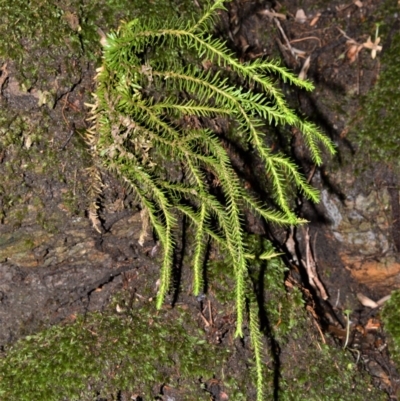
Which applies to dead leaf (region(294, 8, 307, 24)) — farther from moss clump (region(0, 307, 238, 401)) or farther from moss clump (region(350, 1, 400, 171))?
moss clump (region(0, 307, 238, 401))

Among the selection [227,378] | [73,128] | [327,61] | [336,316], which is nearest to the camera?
[73,128]

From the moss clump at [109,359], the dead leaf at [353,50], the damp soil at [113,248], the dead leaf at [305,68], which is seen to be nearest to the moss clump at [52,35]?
the damp soil at [113,248]

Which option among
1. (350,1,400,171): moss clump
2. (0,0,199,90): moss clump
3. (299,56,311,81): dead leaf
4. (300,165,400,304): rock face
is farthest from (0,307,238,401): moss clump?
(299,56,311,81): dead leaf

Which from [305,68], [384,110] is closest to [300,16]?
[305,68]

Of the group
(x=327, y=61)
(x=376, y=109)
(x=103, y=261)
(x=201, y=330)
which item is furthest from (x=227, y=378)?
(x=327, y=61)

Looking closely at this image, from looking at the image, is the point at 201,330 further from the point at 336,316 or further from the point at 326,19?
the point at 326,19

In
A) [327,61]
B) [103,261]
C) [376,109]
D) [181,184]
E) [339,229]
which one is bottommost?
[103,261]

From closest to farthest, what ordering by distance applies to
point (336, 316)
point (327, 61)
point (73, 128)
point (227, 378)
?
point (73, 128) → point (227, 378) → point (336, 316) → point (327, 61)

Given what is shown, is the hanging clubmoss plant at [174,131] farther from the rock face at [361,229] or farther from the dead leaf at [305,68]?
the dead leaf at [305,68]

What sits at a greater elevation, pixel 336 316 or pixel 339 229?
pixel 339 229
